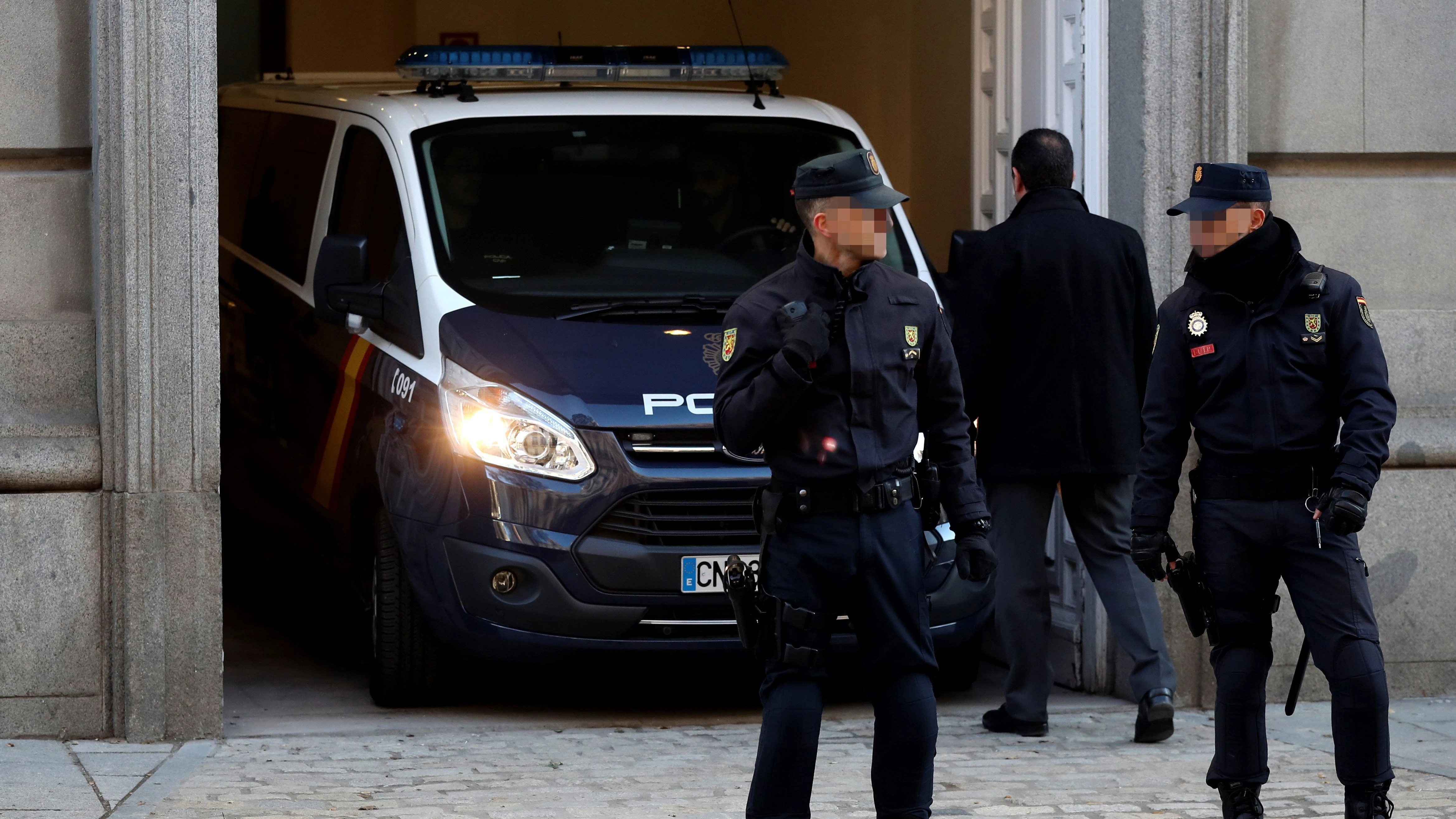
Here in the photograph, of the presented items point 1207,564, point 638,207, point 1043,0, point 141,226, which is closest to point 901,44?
point 1043,0

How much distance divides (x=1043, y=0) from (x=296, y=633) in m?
3.96

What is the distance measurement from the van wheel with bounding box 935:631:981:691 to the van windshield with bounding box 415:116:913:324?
1388 millimetres

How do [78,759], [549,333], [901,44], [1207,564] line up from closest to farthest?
[1207,564] < [78,759] < [549,333] < [901,44]

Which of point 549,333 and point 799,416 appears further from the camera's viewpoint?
point 549,333

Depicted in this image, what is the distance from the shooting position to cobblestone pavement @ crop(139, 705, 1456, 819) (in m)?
5.57

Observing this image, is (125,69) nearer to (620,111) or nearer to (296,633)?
(620,111)

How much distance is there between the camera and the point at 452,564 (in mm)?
6484

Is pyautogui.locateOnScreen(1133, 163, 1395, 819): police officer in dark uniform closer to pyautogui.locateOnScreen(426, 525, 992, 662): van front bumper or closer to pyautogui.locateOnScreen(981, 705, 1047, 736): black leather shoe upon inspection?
pyautogui.locateOnScreen(981, 705, 1047, 736): black leather shoe

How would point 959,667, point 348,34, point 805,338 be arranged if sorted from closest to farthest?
point 805,338, point 959,667, point 348,34

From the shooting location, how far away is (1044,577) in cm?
663

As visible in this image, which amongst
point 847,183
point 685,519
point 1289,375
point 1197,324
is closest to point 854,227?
point 847,183

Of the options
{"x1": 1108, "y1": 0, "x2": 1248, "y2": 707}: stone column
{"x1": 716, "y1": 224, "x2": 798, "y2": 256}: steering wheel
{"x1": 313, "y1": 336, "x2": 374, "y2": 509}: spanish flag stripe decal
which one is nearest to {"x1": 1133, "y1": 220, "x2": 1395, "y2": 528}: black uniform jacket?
{"x1": 1108, "y1": 0, "x2": 1248, "y2": 707}: stone column

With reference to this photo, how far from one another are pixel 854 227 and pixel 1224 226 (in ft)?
3.72

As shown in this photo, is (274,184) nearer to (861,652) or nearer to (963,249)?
(963,249)
